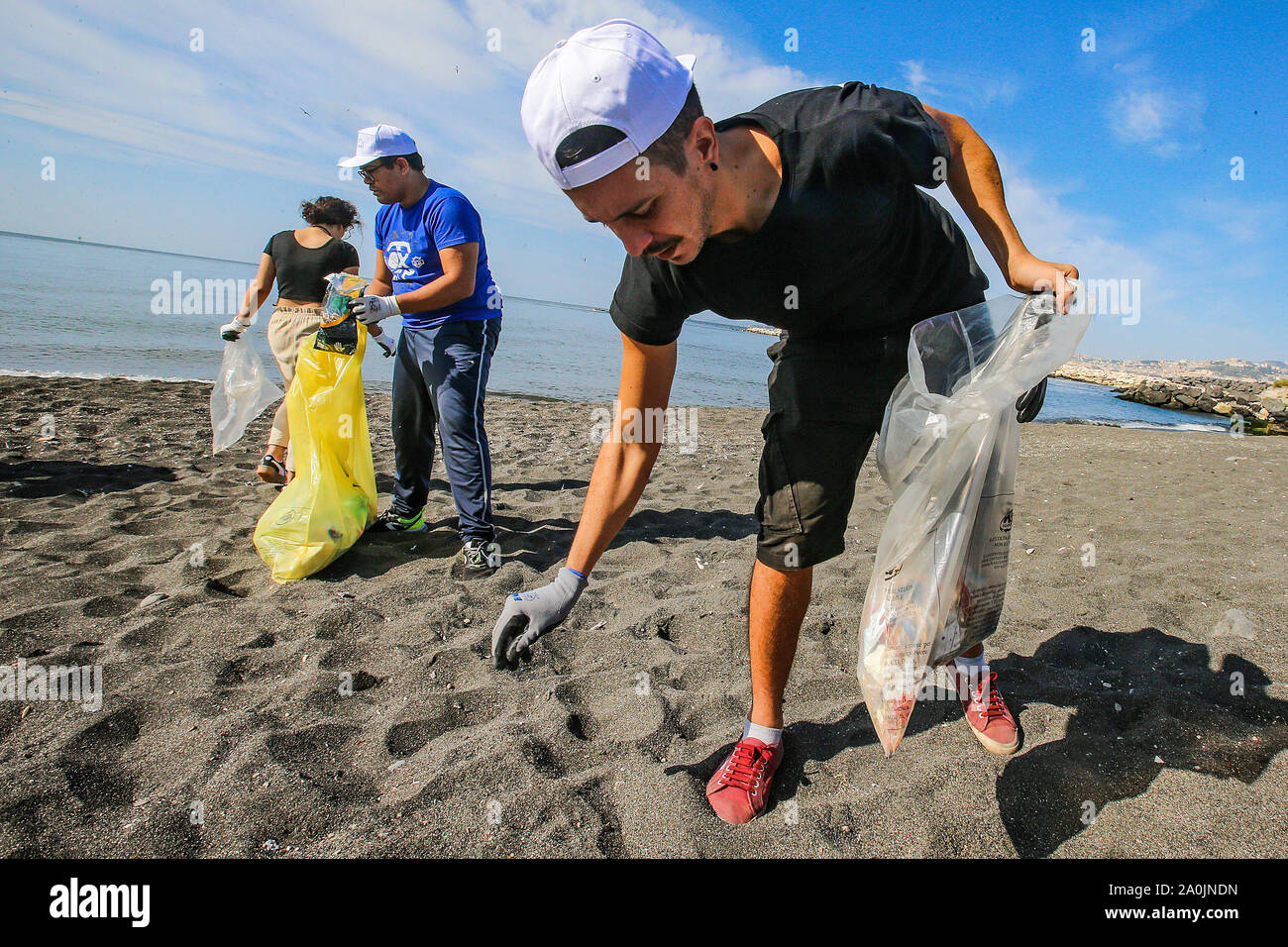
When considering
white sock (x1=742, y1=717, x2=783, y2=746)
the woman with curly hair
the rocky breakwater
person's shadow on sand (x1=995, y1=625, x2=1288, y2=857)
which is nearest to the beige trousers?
the woman with curly hair

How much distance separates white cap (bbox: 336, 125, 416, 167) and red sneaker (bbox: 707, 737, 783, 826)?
3.06 m

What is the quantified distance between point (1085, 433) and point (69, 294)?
22.9m

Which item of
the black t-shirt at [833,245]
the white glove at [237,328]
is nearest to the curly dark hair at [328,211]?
the white glove at [237,328]

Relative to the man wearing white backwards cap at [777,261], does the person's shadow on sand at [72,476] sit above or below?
below

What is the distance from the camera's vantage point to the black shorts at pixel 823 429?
184cm

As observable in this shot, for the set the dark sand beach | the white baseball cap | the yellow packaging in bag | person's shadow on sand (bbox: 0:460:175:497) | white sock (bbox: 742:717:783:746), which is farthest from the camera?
person's shadow on sand (bbox: 0:460:175:497)

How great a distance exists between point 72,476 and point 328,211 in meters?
2.26

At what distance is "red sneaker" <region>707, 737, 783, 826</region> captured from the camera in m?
1.73

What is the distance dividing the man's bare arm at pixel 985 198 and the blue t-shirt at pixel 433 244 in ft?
7.45

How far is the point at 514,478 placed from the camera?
16.9 feet

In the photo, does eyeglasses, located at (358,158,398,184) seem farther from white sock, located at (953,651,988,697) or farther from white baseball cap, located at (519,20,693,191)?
white sock, located at (953,651,988,697)

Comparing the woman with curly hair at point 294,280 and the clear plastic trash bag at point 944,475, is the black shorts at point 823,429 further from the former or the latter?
the woman with curly hair at point 294,280

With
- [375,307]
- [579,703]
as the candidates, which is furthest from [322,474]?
[579,703]

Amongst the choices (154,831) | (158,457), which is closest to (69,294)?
(158,457)
